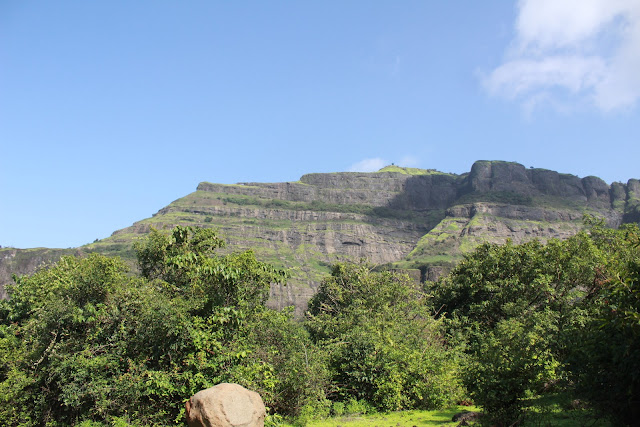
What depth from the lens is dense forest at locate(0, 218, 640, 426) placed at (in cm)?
1067

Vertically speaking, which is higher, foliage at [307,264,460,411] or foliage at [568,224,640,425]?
foliage at [568,224,640,425]

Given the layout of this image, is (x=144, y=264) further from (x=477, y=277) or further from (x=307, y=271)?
(x=307, y=271)

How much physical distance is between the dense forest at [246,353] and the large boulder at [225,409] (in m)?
2.01

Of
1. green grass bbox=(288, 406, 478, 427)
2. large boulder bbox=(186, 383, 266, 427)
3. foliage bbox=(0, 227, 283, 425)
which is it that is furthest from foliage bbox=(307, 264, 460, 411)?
large boulder bbox=(186, 383, 266, 427)

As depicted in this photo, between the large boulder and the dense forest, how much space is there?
2012 millimetres

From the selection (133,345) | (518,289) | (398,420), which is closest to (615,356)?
(398,420)

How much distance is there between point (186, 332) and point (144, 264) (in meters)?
11.7

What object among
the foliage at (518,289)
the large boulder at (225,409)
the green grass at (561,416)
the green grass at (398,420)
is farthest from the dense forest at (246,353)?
Result: the large boulder at (225,409)

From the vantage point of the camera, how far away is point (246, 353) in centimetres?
1538

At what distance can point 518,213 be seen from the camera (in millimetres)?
193375

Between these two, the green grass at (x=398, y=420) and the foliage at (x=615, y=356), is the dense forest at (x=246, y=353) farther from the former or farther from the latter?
the green grass at (x=398, y=420)

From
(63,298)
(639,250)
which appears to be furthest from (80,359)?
(639,250)

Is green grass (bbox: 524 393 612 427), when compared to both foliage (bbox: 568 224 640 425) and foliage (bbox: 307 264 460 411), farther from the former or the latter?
foliage (bbox: 307 264 460 411)

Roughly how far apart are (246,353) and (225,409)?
12.5 feet
